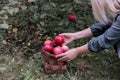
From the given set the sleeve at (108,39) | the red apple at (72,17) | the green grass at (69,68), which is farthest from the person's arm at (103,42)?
the red apple at (72,17)

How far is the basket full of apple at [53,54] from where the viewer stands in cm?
280

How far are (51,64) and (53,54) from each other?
103 mm

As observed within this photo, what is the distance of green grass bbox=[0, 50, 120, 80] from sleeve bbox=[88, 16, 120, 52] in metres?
0.40

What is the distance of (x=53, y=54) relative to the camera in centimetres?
283

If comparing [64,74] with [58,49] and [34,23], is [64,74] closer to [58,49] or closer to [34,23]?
[58,49]

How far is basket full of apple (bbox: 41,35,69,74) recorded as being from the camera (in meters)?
2.80

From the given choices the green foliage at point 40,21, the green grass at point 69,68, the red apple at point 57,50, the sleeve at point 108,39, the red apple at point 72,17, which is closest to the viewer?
the sleeve at point 108,39

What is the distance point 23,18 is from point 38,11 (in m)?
0.30

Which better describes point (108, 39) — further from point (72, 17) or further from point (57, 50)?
point (72, 17)

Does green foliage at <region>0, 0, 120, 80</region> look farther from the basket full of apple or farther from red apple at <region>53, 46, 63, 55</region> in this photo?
red apple at <region>53, 46, 63, 55</region>

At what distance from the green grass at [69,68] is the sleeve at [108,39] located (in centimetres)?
40

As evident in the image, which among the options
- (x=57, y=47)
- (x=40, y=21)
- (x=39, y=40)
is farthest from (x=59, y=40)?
(x=40, y=21)

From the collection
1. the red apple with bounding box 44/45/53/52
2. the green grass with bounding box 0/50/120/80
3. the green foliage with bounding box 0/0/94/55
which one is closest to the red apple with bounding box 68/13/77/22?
the green foliage with bounding box 0/0/94/55

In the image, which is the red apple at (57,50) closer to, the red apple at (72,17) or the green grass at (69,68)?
the green grass at (69,68)
